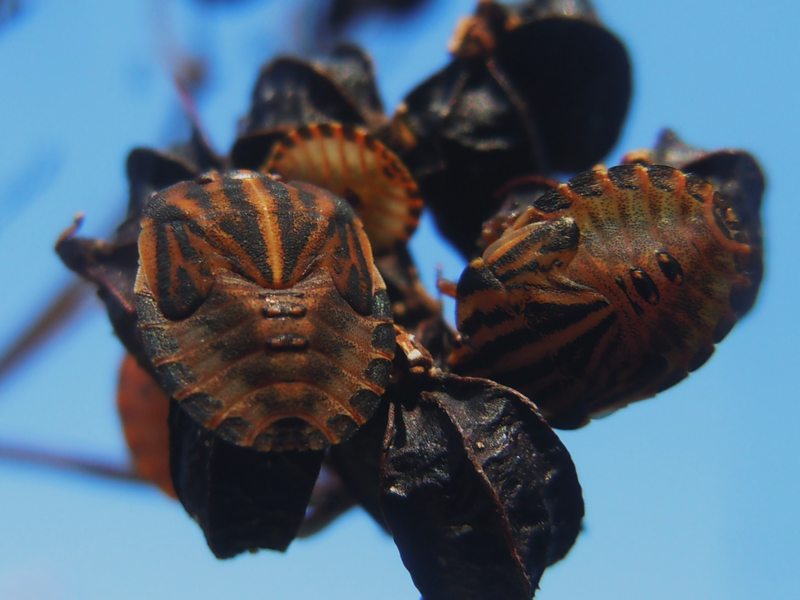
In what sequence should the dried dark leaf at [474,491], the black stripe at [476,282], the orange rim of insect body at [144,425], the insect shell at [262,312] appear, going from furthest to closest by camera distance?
the orange rim of insect body at [144,425], the black stripe at [476,282], the dried dark leaf at [474,491], the insect shell at [262,312]

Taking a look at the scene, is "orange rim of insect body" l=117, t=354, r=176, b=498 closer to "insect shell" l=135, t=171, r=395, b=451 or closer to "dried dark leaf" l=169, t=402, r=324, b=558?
"dried dark leaf" l=169, t=402, r=324, b=558

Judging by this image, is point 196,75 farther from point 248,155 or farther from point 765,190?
point 765,190

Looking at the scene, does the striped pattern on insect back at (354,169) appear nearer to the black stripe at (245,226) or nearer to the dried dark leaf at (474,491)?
the black stripe at (245,226)

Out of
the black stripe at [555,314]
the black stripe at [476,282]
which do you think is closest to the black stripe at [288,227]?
the black stripe at [476,282]

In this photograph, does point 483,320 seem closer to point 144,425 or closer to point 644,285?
point 644,285

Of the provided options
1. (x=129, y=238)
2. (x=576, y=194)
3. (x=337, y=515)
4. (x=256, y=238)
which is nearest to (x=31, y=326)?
(x=129, y=238)

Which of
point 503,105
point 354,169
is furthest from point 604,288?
point 503,105

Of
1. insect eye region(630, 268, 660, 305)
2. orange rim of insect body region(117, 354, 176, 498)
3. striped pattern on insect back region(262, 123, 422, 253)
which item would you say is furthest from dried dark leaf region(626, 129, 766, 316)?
orange rim of insect body region(117, 354, 176, 498)
